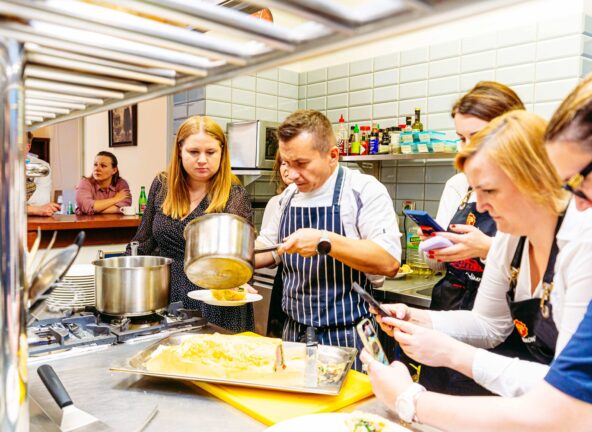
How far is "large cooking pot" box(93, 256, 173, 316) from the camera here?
62.3 inches

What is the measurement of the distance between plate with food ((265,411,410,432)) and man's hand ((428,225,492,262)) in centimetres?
88

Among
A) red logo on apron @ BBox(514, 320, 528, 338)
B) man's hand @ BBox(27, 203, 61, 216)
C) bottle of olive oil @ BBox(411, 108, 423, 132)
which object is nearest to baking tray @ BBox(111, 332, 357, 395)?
red logo on apron @ BBox(514, 320, 528, 338)

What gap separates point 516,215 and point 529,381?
16.0 inches

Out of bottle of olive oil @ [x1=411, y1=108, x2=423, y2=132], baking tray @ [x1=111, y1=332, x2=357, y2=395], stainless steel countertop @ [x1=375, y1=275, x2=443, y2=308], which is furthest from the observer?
bottle of olive oil @ [x1=411, y1=108, x2=423, y2=132]

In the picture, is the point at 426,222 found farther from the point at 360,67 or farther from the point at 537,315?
the point at 360,67

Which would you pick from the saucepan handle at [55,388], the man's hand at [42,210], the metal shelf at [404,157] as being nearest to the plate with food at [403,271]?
the metal shelf at [404,157]

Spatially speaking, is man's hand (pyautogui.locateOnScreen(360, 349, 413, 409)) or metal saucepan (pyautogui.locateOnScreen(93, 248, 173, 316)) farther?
metal saucepan (pyautogui.locateOnScreen(93, 248, 173, 316))

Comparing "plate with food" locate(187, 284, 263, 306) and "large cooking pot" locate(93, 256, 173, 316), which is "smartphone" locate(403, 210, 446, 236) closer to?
"plate with food" locate(187, 284, 263, 306)

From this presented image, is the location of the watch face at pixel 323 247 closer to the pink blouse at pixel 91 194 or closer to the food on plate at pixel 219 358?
the food on plate at pixel 219 358

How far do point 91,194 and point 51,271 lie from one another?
4924 millimetres

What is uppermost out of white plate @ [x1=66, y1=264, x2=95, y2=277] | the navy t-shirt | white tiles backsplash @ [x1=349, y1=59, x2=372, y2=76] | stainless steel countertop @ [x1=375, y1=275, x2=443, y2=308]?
white tiles backsplash @ [x1=349, y1=59, x2=372, y2=76]

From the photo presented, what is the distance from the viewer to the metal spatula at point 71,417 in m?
1.02

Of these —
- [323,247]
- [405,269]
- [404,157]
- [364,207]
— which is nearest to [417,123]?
[404,157]

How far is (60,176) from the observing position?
28.1 feet
